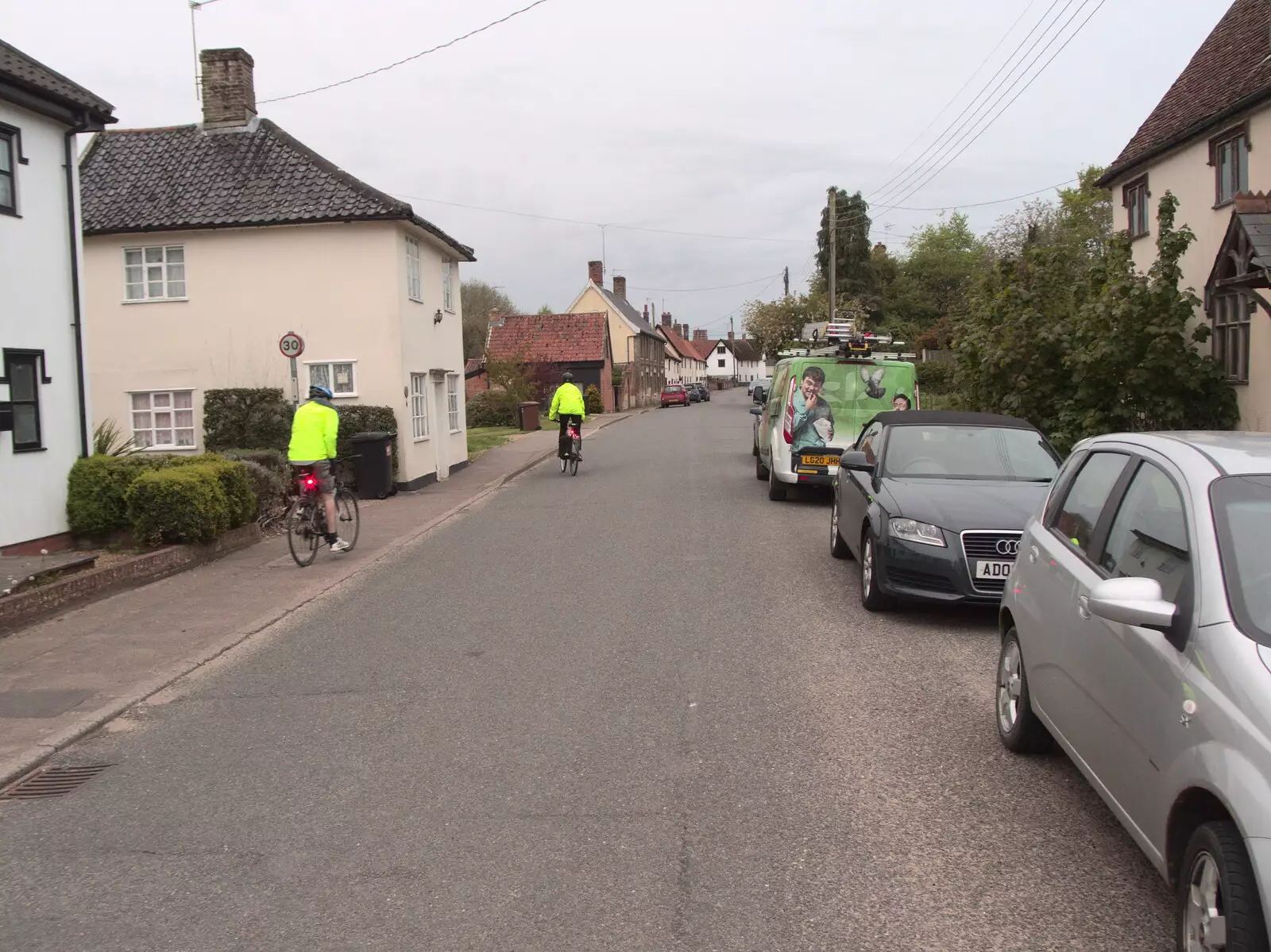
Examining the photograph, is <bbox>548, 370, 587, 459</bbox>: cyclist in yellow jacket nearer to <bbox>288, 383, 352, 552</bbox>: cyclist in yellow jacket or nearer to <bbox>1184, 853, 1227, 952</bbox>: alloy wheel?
<bbox>288, 383, 352, 552</bbox>: cyclist in yellow jacket

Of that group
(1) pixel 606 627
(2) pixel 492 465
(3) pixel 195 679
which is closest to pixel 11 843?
(3) pixel 195 679

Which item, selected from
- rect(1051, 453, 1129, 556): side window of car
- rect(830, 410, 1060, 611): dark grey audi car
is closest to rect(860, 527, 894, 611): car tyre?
rect(830, 410, 1060, 611): dark grey audi car

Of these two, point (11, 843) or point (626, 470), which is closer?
point (11, 843)

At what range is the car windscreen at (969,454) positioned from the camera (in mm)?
8969

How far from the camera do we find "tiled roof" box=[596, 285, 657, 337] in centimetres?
7494

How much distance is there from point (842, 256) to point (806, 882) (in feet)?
234

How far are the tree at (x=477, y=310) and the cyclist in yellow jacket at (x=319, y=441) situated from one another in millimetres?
64940

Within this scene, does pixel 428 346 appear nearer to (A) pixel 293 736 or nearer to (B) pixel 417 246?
(B) pixel 417 246

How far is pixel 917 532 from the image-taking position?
26.0 feet

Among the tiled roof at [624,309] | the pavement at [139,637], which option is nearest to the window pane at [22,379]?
the pavement at [139,637]

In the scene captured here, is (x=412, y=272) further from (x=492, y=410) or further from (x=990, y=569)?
(x=492, y=410)

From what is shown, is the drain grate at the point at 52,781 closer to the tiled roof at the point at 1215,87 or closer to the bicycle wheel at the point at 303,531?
the bicycle wheel at the point at 303,531

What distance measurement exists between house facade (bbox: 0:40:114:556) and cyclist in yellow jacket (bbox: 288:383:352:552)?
269 cm

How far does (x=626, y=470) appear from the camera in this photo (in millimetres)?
21625
